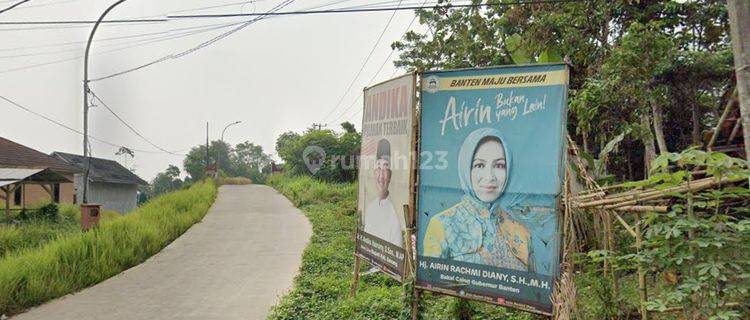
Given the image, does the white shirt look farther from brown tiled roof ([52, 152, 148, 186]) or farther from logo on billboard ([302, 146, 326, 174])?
brown tiled roof ([52, 152, 148, 186])

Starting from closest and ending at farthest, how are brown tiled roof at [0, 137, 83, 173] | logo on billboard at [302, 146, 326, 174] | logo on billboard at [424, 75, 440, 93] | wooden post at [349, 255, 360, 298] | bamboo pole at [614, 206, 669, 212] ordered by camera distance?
bamboo pole at [614, 206, 669, 212]
logo on billboard at [424, 75, 440, 93]
wooden post at [349, 255, 360, 298]
brown tiled roof at [0, 137, 83, 173]
logo on billboard at [302, 146, 326, 174]

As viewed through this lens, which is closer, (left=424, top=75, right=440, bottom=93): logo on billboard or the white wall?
(left=424, top=75, right=440, bottom=93): logo on billboard

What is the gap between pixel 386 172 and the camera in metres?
4.77

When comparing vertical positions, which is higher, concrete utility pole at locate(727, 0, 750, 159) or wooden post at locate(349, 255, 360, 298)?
concrete utility pole at locate(727, 0, 750, 159)

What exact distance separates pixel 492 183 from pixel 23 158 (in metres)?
30.3

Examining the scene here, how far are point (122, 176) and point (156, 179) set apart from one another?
3305cm

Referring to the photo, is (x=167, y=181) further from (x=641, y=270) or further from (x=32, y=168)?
(x=641, y=270)

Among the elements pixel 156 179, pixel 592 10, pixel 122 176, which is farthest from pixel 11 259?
pixel 156 179

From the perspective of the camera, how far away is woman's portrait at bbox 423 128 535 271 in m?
3.46

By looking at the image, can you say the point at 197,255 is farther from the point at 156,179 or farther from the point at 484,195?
the point at 156,179

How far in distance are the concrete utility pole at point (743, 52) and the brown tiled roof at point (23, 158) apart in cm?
2922

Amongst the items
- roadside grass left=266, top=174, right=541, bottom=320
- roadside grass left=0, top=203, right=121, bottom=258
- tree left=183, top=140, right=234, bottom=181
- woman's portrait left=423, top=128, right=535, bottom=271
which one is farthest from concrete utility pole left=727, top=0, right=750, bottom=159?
tree left=183, top=140, right=234, bottom=181

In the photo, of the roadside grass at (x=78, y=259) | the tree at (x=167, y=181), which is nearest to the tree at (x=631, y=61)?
the roadside grass at (x=78, y=259)

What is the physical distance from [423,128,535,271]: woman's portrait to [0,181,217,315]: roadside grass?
6.52 m
